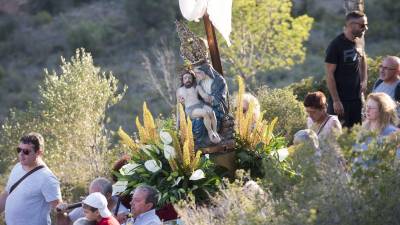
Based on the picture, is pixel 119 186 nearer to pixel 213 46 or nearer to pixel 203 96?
pixel 203 96

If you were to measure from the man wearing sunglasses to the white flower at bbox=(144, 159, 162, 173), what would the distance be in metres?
0.96

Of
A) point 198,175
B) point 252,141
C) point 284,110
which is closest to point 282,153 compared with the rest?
point 252,141

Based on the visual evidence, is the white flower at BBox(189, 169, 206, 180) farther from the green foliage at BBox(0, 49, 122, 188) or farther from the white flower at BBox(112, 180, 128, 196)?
the green foliage at BBox(0, 49, 122, 188)

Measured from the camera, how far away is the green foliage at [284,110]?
14.3 meters

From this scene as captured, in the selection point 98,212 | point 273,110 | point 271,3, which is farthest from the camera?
point 271,3

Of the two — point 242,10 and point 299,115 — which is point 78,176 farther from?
point 242,10

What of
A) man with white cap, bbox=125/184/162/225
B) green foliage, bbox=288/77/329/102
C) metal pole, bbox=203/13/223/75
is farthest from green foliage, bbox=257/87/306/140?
man with white cap, bbox=125/184/162/225

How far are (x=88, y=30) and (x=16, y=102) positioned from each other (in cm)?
675

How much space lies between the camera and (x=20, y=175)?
9.41 meters

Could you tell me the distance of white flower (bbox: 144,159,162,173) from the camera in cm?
988

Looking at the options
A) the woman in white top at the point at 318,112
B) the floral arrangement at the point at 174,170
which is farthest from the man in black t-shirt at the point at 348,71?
the floral arrangement at the point at 174,170

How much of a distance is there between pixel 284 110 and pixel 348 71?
298cm

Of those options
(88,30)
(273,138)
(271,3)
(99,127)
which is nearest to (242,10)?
(271,3)

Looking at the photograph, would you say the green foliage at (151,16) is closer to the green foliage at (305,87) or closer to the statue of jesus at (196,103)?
the green foliage at (305,87)
